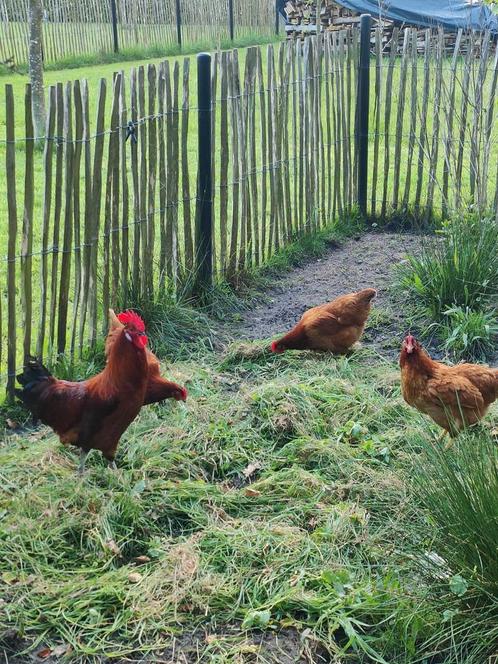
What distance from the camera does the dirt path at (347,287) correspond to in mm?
6734

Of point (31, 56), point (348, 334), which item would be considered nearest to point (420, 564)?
point (348, 334)

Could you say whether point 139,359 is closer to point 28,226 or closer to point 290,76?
point 28,226

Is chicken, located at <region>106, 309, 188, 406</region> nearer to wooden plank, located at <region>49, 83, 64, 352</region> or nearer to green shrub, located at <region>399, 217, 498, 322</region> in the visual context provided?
wooden plank, located at <region>49, 83, 64, 352</region>

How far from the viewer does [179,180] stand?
287 inches

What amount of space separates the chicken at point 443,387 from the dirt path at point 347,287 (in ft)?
4.84

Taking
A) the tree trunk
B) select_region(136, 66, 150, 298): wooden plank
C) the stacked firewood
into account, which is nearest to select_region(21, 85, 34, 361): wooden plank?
select_region(136, 66, 150, 298): wooden plank

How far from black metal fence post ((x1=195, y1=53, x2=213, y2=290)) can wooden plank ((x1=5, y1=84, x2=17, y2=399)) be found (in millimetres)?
1994

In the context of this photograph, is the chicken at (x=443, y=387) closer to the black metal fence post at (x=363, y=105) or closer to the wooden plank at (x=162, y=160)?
the wooden plank at (x=162, y=160)

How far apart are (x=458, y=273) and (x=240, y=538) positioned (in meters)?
3.36

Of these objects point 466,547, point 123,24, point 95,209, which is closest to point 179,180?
point 95,209

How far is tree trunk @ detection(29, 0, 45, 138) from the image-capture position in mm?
10812

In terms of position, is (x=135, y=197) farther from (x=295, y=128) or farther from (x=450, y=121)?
(x=450, y=121)

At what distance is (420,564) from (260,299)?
4.20 m

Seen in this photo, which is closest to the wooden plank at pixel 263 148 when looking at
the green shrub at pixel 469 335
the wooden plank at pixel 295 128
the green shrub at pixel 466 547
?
the wooden plank at pixel 295 128
